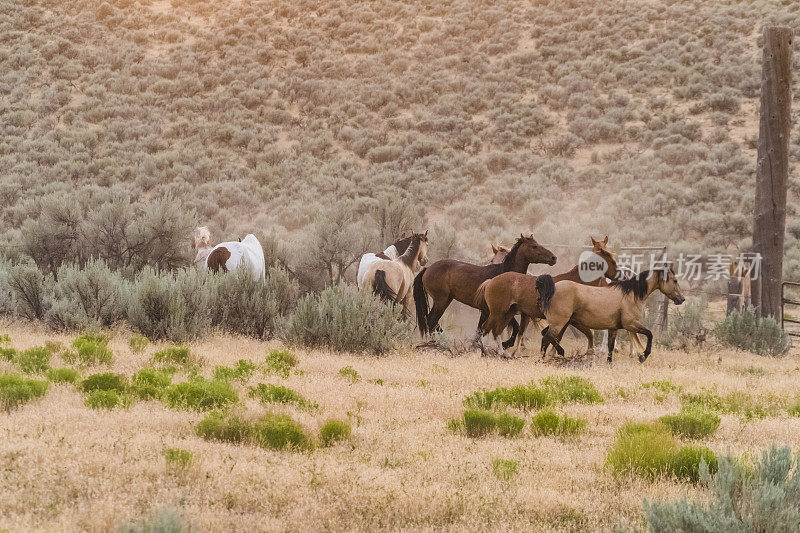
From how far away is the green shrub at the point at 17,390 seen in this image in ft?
21.9

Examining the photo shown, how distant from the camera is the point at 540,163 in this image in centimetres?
3388

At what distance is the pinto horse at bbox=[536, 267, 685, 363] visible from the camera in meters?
10.8

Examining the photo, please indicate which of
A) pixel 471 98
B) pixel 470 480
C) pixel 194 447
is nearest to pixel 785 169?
pixel 470 480

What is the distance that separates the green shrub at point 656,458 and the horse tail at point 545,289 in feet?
16.0

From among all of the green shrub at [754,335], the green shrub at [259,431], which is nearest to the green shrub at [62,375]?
the green shrub at [259,431]

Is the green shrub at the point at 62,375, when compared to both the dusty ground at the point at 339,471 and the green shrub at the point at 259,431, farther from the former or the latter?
the green shrub at the point at 259,431

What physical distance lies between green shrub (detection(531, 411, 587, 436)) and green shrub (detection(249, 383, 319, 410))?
1.92 meters

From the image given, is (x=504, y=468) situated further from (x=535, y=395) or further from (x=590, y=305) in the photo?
(x=590, y=305)

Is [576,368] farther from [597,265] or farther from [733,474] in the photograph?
[733,474]

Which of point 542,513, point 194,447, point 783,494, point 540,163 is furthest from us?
point 540,163

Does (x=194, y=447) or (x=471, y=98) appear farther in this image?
(x=471, y=98)

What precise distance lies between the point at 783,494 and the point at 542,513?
1346 millimetres

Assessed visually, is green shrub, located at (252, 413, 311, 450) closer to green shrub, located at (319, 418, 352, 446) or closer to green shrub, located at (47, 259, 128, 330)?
green shrub, located at (319, 418, 352, 446)

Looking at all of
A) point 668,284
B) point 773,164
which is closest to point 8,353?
point 668,284
